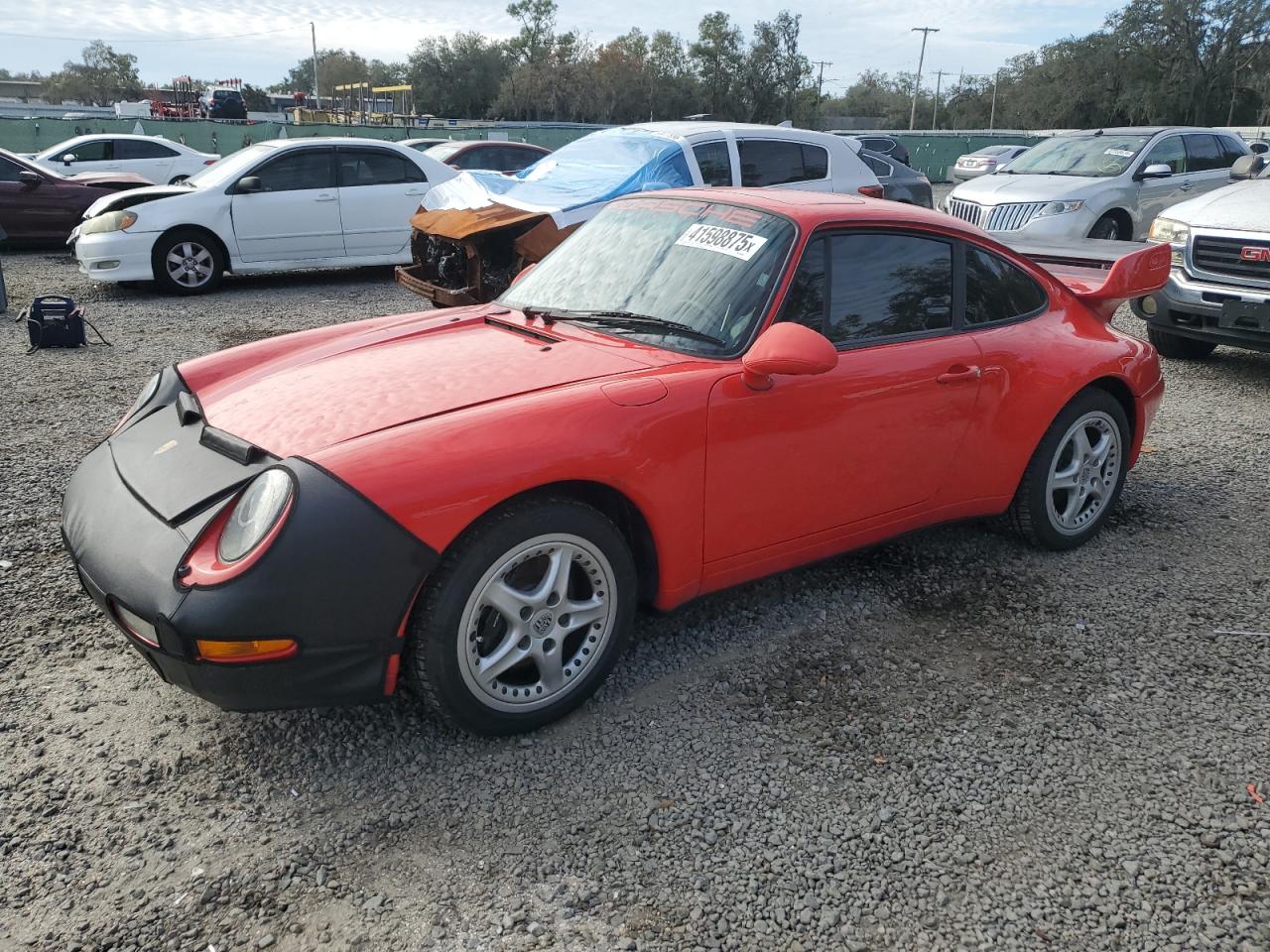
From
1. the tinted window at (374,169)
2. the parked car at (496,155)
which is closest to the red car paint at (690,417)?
the tinted window at (374,169)

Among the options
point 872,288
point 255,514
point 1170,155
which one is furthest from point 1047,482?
point 1170,155

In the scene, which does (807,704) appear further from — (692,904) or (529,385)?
(529,385)

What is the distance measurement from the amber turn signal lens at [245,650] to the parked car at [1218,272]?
6.82m

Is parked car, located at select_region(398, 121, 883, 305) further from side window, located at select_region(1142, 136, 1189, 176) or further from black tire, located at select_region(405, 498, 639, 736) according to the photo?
black tire, located at select_region(405, 498, 639, 736)

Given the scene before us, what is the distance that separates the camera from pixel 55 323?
7652mm

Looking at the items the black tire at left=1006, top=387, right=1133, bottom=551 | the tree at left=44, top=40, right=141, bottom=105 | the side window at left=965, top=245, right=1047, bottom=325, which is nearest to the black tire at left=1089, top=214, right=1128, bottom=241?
the black tire at left=1006, top=387, right=1133, bottom=551

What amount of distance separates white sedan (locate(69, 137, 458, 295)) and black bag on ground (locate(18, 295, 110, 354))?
7.52ft

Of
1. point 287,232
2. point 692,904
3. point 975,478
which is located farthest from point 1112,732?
point 287,232

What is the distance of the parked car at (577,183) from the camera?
7.30 m

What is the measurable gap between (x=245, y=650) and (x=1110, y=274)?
12.8 feet

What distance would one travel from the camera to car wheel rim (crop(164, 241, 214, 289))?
33.0 ft

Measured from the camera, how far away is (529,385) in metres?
2.89

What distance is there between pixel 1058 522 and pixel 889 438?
3.96ft

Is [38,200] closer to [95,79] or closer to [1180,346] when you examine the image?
[1180,346]
